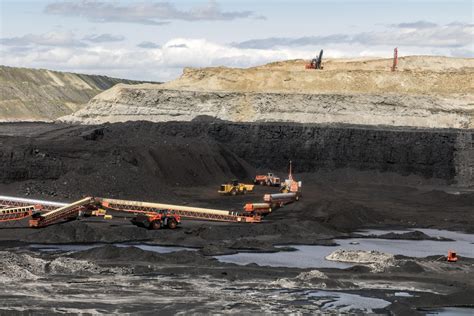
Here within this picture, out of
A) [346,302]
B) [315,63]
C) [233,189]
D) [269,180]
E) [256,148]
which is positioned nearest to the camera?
[346,302]

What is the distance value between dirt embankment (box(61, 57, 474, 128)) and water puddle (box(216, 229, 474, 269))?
112 ft

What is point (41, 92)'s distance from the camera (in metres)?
164

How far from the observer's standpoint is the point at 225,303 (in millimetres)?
30781

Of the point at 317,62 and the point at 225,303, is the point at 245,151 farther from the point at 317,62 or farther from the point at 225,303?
the point at 225,303

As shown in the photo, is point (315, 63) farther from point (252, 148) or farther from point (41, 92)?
point (41, 92)

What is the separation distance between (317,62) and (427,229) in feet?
160

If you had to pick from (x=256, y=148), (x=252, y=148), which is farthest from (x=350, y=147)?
(x=252, y=148)

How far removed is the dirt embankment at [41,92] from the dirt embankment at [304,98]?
5668 cm

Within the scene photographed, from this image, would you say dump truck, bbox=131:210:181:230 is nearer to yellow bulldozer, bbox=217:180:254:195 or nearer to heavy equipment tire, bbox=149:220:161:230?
heavy equipment tire, bbox=149:220:161:230

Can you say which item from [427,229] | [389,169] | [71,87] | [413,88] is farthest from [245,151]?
[71,87]

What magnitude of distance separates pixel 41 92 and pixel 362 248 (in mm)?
126821

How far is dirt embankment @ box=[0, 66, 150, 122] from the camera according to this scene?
497ft

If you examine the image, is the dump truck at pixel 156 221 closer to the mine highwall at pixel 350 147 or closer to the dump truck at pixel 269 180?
the dump truck at pixel 269 180

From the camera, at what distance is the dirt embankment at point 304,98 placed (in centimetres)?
8538
